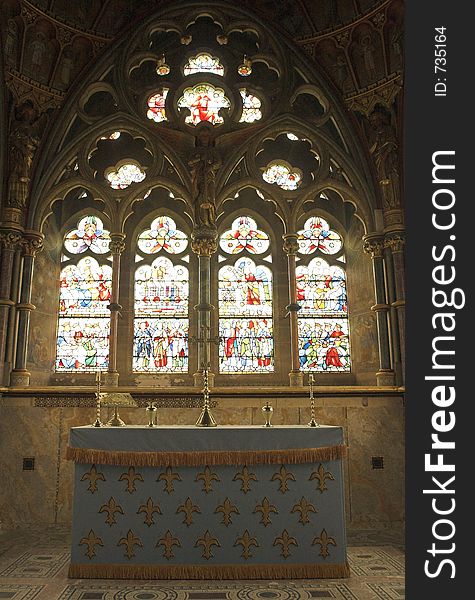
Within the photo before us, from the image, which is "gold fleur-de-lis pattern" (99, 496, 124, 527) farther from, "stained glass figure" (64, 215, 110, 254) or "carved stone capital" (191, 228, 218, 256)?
"stained glass figure" (64, 215, 110, 254)

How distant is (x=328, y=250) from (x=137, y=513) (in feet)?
21.2

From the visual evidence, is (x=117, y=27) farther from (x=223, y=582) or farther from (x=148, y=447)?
(x=223, y=582)

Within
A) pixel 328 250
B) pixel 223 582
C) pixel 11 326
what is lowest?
pixel 223 582

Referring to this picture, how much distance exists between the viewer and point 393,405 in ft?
29.1

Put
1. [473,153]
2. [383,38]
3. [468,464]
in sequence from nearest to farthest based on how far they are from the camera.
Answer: [468,464], [473,153], [383,38]

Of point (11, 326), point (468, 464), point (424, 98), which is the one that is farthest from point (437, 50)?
point (11, 326)

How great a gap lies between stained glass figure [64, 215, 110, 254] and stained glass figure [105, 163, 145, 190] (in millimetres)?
858

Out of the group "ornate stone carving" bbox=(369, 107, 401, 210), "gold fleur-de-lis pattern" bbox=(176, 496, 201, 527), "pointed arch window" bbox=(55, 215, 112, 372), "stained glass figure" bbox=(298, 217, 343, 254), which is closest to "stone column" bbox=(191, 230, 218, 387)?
"pointed arch window" bbox=(55, 215, 112, 372)

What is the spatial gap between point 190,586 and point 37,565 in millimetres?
1947

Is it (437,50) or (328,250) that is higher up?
(328,250)

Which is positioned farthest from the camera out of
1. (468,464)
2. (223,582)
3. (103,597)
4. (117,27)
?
(117,27)

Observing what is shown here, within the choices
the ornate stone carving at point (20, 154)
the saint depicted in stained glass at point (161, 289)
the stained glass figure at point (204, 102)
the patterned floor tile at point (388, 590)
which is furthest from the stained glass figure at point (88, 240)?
the patterned floor tile at point (388, 590)

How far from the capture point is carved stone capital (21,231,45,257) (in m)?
9.59

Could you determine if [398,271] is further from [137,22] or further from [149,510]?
[137,22]
